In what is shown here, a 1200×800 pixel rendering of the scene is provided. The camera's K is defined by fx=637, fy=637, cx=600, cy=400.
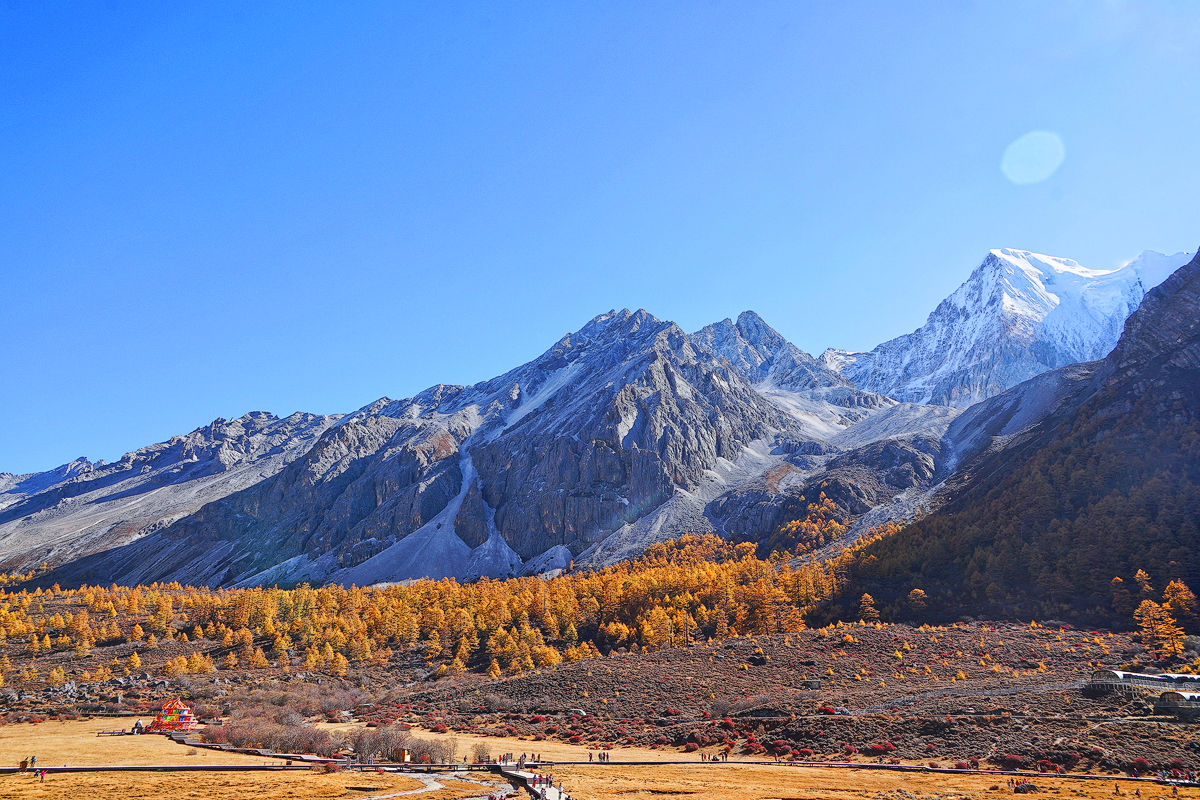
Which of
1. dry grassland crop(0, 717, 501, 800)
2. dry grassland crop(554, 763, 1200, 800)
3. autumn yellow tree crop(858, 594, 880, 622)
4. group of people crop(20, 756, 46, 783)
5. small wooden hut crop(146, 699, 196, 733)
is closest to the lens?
dry grassland crop(0, 717, 501, 800)

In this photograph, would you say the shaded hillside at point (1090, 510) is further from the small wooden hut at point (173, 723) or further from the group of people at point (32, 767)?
the group of people at point (32, 767)

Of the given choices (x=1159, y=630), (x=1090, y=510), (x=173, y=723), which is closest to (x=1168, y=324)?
(x=1090, y=510)

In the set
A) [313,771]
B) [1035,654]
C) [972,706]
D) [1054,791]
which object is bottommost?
[1035,654]

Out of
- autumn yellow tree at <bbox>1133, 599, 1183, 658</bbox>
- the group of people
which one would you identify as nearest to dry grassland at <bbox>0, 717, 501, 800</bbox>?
the group of people

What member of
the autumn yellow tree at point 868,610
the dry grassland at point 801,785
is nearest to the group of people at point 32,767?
the dry grassland at point 801,785

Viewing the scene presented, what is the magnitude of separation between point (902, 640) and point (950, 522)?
57.9 m

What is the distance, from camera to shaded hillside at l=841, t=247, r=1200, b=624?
100125 millimetres

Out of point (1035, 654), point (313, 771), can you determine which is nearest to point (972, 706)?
point (1035, 654)

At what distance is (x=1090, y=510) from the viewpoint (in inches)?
4515

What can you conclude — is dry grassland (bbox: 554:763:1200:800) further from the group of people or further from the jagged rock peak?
the jagged rock peak

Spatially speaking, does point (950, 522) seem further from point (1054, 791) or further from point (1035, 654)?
point (1054, 791)

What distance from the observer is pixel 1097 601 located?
95.9 m

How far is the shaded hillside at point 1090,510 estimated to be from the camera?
100m

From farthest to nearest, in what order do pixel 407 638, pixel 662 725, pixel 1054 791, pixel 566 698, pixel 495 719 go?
pixel 407 638 → pixel 566 698 → pixel 495 719 → pixel 662 725 → pixel 1054 791
